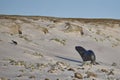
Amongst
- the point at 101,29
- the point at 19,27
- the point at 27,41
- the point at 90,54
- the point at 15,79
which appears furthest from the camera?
the point at 101,29

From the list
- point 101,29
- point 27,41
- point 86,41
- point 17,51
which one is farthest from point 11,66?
point 101,29

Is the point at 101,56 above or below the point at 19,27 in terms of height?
below

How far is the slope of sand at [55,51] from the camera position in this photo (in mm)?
12711

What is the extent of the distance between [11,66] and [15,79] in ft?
10.1

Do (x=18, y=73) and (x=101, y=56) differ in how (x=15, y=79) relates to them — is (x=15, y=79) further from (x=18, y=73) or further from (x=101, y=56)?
(x=101, y=56)

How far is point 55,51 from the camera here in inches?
958

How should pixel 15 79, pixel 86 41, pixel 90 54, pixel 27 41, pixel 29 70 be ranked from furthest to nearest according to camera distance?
pixel 86 41, pixel 27 41, pixel 90 54, pixel 29 70, pixel 15 79

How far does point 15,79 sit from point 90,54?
8.32 meters

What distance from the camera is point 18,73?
40.8 ft

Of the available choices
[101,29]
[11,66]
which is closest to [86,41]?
[101,29]

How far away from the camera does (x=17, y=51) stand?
18875 millimetres

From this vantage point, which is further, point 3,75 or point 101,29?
point 101,29

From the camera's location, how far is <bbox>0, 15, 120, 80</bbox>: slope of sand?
41.7 feet

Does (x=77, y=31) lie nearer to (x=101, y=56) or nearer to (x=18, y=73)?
(x=101, y=56)
